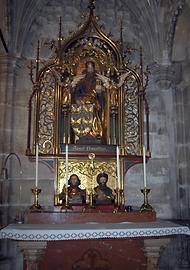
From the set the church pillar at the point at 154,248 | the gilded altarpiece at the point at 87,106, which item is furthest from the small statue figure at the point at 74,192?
the church pillar at the point at 154,248

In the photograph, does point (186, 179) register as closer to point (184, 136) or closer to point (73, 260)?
point (184, 136)

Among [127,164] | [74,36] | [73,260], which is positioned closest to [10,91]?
[74,36]

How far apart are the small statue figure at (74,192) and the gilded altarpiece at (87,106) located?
22 centimetres

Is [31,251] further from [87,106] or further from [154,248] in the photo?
[87,106]

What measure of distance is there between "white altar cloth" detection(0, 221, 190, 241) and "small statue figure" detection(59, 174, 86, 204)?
1.42m

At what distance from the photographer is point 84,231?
430cm

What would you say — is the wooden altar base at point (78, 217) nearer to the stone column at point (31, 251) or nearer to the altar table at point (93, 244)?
the altar table at point (93, 244)

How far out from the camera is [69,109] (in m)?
6.93

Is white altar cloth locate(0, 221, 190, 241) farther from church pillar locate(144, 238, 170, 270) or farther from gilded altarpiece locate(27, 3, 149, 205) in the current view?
gilded altarpiece locate(27, 3, 149, 205)

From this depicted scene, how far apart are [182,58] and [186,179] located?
2.44 m

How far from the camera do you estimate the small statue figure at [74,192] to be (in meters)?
6.13

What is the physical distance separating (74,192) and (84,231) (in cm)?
203

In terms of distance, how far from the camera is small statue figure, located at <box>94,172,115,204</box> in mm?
6289

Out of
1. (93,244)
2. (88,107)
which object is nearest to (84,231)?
(93,244)
